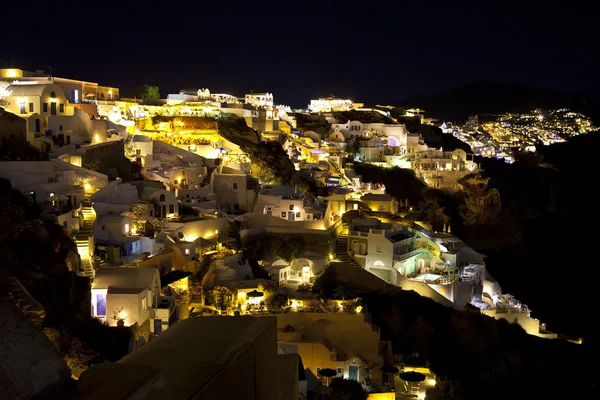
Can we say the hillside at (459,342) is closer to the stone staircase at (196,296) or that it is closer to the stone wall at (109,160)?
the stone staircase at (196,296)

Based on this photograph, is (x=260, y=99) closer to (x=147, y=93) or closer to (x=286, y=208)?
(x=147, y=93)

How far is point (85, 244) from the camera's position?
17078mm

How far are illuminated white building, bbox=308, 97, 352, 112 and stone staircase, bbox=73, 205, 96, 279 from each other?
1965 inches

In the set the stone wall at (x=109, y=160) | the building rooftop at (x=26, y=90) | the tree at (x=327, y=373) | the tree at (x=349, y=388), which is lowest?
the tree at (x=349, y=388)

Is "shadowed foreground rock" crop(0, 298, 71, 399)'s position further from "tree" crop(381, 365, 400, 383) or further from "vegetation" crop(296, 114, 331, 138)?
"vegetation" crop(296, 114, 331, 138)

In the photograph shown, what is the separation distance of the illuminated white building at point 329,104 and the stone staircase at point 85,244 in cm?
4991

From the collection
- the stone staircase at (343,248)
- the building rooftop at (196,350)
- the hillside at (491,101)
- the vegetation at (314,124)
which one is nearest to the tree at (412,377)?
the stone staircase at (343,248)

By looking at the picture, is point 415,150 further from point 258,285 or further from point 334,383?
point 334,383

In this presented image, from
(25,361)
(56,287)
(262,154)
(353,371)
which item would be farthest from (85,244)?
(262,154)

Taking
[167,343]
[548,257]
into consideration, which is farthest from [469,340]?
[548,257]

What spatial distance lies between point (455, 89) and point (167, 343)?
145 meters

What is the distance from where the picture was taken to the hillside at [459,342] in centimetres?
2228

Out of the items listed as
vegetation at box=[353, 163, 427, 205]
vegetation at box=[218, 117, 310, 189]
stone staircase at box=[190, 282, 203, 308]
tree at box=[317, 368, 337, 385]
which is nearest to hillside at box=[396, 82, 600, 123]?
vegetation at box=[353, 163, 427, 205]

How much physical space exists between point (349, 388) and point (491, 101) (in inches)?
4819
